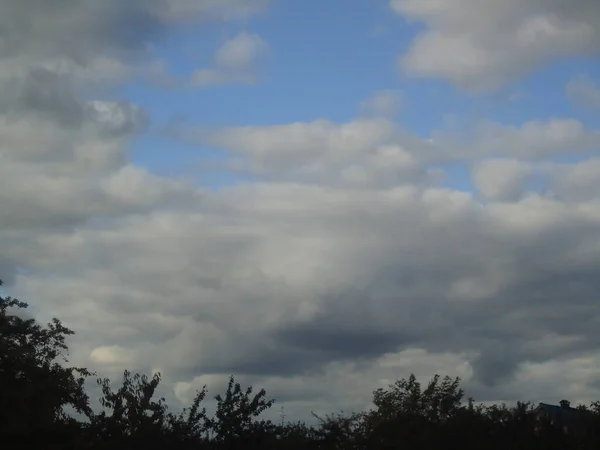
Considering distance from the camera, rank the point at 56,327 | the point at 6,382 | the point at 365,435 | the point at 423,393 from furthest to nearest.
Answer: the point at 423,393, the point at 365,435, the point at 56,327, the point at 6,382

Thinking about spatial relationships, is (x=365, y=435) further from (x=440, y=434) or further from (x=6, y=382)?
(x=6, y=382)

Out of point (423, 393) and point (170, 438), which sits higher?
point (423, 393)

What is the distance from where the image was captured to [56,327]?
40219 millimetres

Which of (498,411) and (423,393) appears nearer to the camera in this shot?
(498,411)

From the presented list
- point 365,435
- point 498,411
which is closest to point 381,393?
point 365,435

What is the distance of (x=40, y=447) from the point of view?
34.4 meters

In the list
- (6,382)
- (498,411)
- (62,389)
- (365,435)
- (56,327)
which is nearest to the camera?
(6,382)

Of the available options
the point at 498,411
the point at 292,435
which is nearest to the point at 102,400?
the point at 292,435

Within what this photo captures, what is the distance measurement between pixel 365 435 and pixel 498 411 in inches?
309

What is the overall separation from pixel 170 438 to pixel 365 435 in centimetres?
1143

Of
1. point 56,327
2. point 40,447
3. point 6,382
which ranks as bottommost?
point 40,447

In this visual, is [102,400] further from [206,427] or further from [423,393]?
[423,393]

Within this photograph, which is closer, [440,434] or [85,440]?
[85,440]

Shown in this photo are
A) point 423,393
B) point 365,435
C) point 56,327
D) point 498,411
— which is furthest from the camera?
point 423,393
